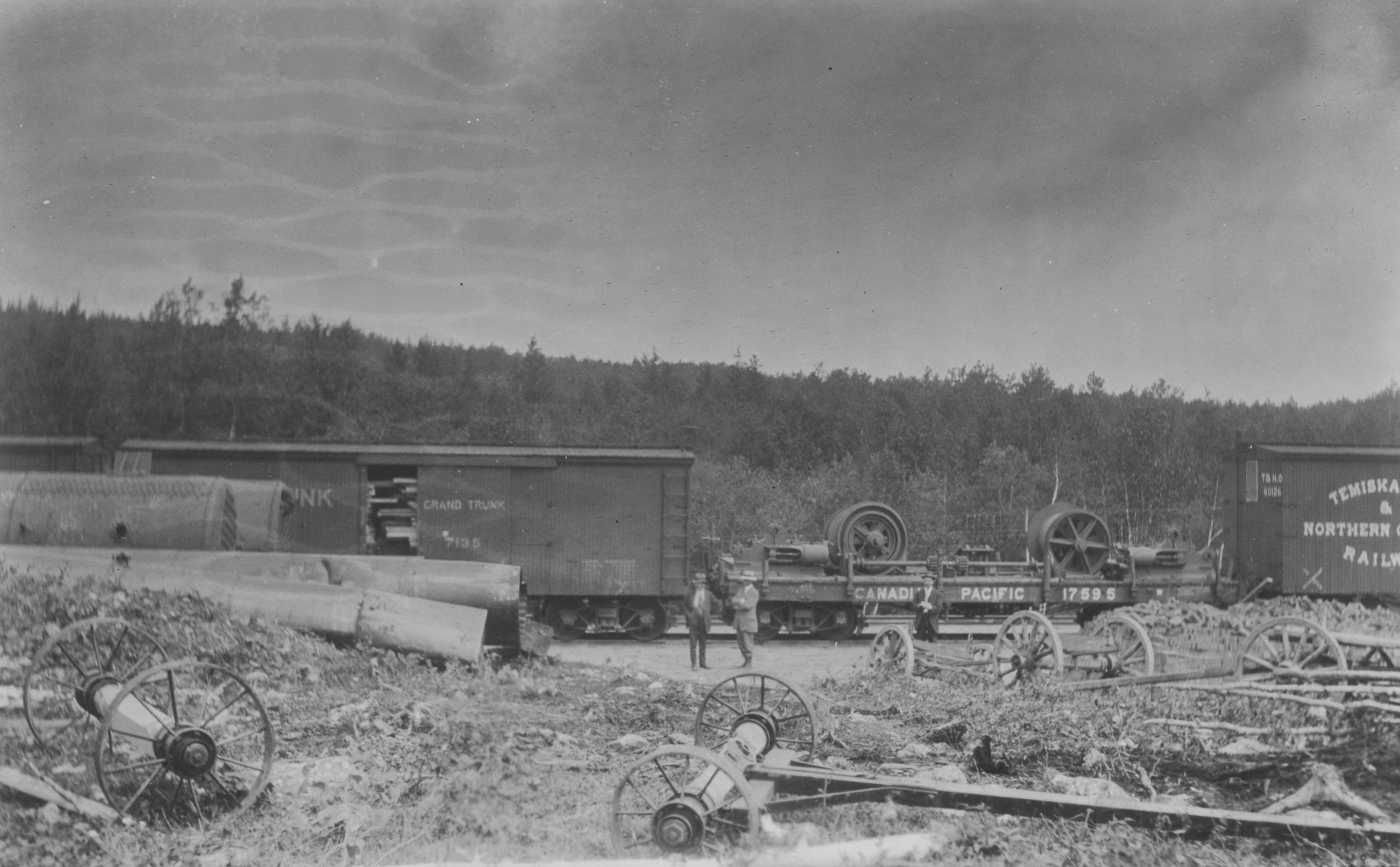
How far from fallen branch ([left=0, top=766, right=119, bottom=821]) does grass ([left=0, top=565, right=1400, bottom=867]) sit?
7cm

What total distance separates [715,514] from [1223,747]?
7121 mm

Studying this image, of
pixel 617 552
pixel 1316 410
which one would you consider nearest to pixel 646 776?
pixel 617 552

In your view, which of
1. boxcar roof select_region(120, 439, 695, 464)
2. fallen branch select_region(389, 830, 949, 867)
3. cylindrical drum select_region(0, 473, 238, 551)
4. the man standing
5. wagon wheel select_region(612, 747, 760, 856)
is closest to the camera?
wagon wheel select_region(612, 747, 760, 856)

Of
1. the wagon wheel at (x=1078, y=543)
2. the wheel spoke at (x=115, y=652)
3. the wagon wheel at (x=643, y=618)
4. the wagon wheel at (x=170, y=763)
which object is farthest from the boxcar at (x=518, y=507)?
Result: the wagon wheel at (x=170, y=763)

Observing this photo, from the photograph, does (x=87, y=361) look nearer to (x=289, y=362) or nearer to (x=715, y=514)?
(x=289, y=362)

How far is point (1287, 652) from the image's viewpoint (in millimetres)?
6918

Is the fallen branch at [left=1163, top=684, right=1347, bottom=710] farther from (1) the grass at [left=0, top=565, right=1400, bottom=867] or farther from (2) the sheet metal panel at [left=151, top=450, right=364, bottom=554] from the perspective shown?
(2) the sheet metal panel at [left=151, top=450, right=364, bottom=554]

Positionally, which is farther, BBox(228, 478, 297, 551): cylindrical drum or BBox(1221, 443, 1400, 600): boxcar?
BBox(1221, 443, 1400, 600): boxcar

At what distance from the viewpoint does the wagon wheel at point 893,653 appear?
8.27m

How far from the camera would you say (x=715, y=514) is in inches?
493

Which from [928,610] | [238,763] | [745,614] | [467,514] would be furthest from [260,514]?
[928,610]

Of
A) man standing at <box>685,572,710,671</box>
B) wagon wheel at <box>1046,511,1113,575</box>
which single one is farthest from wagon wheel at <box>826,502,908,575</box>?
man standing at <box>685,572,710,671</box>

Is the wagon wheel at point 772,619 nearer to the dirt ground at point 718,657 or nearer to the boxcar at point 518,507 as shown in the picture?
the dirt ground at point 718,657

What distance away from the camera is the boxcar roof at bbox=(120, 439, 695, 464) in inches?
403
